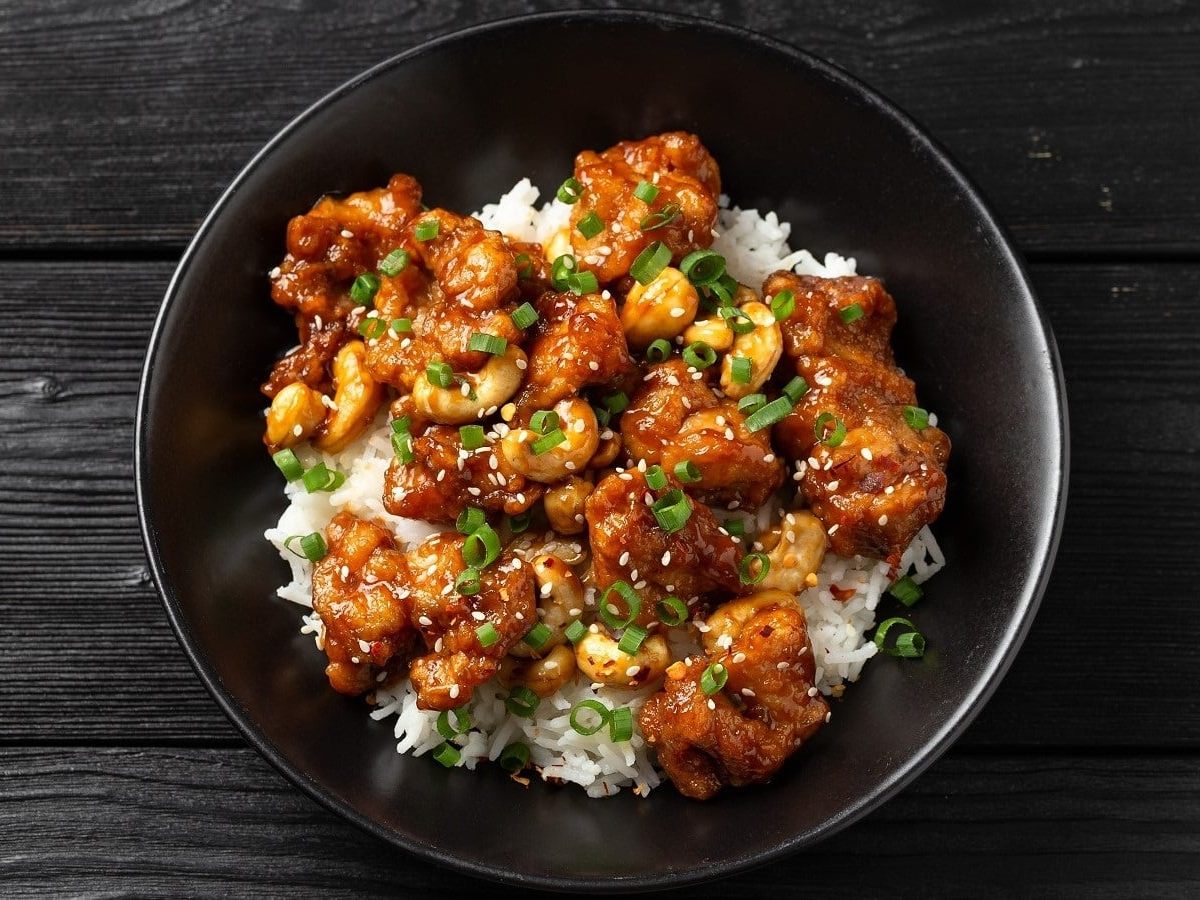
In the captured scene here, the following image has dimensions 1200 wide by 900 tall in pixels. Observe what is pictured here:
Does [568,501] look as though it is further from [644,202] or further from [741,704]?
[644,202]

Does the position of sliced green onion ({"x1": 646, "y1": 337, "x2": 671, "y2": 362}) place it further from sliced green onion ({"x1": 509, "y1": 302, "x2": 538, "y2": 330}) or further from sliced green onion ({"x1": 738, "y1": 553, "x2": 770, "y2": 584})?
sliced green onion ({"x1": 738, "y1": 553, "x2": 770, "y2": 584})

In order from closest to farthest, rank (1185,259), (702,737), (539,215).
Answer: (702,737) → (539,215) → (1185,259)

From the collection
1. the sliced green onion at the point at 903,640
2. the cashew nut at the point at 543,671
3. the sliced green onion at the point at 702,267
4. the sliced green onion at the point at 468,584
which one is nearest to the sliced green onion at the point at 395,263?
the sliced green onion at the point at 702,267

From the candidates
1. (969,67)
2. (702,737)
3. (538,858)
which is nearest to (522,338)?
(702,737)

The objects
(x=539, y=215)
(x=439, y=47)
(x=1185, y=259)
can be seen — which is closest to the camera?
(x=439, y=47)

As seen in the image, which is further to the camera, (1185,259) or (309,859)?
(1185,259)

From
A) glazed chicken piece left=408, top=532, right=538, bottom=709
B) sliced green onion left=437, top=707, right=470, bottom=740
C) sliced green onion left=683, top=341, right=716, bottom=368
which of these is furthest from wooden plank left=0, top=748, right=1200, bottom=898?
sliced green onion left=683, top=341, right=716, bottom=368

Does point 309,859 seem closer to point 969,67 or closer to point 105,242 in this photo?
point 105,242
